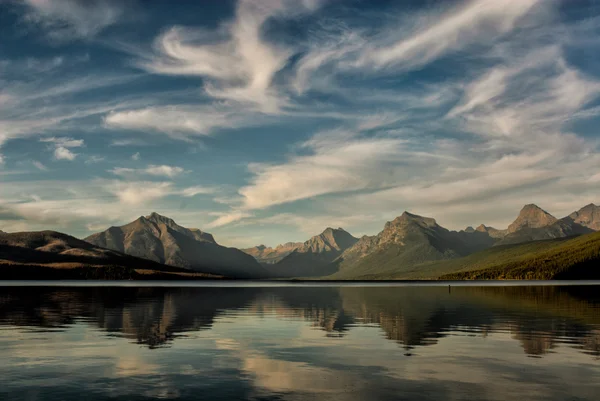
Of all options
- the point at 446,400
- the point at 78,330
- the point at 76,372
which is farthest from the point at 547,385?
the point at 78,330

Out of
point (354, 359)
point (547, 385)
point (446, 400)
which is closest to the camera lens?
point (446, 400)

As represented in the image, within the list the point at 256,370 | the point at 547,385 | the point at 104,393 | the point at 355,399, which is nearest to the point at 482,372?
the point at 547,385

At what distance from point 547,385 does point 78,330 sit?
4758 cm

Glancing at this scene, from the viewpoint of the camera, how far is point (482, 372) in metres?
35.5

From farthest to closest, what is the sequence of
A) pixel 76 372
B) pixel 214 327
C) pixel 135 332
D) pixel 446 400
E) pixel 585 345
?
pixel 214 327
pixel 135 332
pixel 585 345
pixel 76 372
pixel 446 400

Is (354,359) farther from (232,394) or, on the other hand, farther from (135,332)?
(135,332)

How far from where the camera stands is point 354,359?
4075 centimetres

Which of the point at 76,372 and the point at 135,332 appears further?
the point at 135,332

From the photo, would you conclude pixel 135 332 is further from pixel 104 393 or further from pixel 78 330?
pixel 104 393

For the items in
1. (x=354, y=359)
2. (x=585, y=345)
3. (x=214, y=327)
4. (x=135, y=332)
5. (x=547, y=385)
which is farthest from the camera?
(x=214, y=327)

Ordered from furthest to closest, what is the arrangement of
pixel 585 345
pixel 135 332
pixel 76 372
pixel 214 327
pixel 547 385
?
1. pixel 214 327
2. pixel 135 332
3. pixel 585 345
4. pixel 76 372
5. pixel 547 385

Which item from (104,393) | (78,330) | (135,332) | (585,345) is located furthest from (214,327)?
(585,345)

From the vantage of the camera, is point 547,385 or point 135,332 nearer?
point 547,385

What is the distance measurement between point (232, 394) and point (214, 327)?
118 ft
